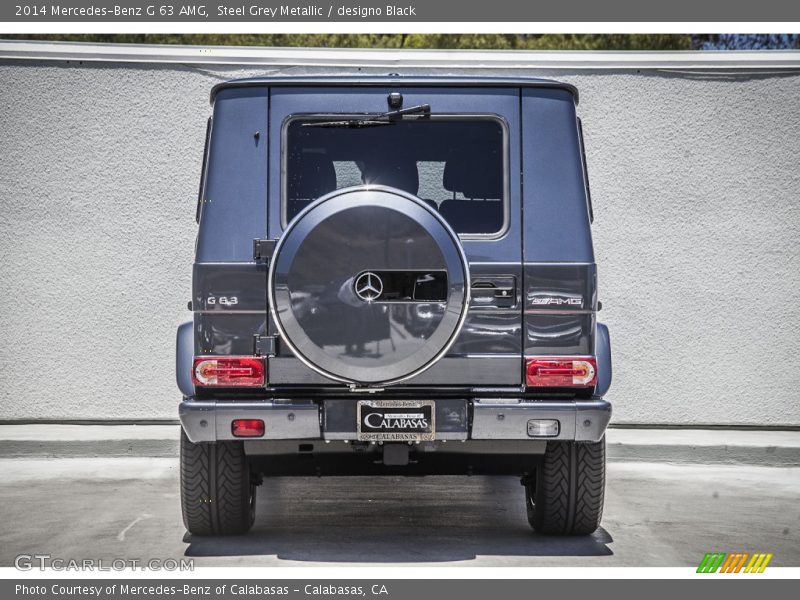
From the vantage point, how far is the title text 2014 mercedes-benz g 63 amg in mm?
5453

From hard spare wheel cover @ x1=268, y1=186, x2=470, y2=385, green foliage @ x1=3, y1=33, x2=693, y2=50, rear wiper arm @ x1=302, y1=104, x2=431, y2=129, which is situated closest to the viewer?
hard spare wheel cover @ x1=268, y1=186, x2=470, y2=385

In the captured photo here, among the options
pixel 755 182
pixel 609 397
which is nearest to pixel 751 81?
pixel 755 182

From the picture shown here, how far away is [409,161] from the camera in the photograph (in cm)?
595

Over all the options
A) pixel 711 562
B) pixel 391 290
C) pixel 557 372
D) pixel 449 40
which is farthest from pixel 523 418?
pixel 449 40

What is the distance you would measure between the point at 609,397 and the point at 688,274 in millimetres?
1332

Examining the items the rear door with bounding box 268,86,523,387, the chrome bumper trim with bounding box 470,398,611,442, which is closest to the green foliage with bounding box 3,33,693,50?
the rear door with bounding box 268,86,523,387

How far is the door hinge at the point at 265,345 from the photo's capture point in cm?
575

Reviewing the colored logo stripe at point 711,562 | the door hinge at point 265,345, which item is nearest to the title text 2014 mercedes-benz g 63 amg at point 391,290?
the door hinge at point 265,345

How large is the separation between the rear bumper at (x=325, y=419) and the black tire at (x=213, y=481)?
421 millimetres

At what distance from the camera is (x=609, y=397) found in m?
10.6

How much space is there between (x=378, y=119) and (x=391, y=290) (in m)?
0.98

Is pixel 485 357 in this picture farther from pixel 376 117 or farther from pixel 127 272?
pixel 127 272

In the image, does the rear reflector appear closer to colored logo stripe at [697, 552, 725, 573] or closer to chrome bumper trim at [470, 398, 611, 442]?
chrome bumper trim at [470, 398, 611, 442]

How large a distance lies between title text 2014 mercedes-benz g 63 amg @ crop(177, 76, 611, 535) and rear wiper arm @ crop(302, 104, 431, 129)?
0.03ft
